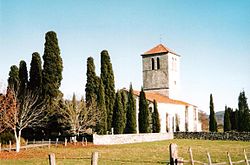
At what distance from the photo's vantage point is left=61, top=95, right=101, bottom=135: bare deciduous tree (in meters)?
44.7

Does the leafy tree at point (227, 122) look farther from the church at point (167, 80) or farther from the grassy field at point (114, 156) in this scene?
the grassy field at point (114, 156)

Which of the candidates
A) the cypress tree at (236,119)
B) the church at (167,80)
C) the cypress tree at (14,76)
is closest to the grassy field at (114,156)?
the cypress tree at (14,76)

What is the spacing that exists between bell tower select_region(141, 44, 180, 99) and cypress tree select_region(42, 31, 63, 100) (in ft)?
137

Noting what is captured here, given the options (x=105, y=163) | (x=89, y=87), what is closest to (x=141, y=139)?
(x=89, y=87)

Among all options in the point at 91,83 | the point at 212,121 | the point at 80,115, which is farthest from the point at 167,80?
the point at 80,115

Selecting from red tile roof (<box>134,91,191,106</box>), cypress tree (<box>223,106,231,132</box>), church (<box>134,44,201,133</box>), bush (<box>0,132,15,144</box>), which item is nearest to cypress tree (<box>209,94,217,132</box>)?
cypress tree (<box>223,106,231,132</box>)

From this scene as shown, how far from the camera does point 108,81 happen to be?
176 feet

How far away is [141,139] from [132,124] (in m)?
5.69

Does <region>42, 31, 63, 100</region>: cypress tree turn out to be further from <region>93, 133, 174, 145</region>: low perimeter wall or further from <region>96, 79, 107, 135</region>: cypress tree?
<region>93, 133, 174, 145</region>: low perimeter wall

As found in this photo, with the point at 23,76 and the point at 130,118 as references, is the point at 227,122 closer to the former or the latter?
the point at 130,118

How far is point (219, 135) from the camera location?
189 feet

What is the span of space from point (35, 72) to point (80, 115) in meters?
8.41

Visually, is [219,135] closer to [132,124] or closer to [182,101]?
[132,124]

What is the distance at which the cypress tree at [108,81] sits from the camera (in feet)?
174
